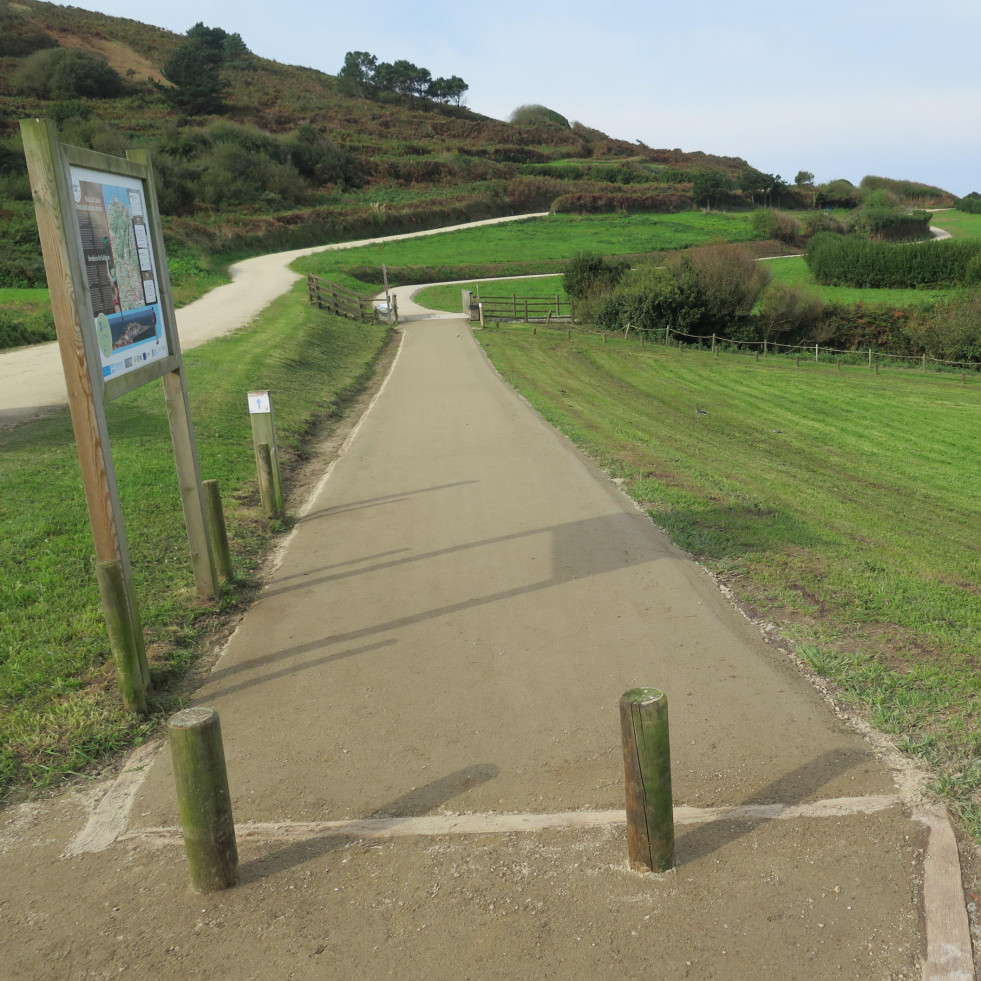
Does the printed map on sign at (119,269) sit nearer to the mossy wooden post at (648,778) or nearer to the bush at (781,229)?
the mossy wooden post at (648,778)

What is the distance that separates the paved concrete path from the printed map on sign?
2163mm

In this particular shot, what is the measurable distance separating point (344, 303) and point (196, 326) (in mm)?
10362

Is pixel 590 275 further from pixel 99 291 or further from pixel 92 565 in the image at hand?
pixel 99 291

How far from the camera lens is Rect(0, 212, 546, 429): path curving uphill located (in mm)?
14211

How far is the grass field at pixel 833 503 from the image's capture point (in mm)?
5348

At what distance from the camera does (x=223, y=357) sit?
19.3m

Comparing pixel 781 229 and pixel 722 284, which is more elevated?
pixel 781 229

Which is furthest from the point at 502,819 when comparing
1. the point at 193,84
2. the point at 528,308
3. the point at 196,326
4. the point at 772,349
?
the point at 193,84

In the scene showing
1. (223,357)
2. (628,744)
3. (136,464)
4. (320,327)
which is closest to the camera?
(628,744)

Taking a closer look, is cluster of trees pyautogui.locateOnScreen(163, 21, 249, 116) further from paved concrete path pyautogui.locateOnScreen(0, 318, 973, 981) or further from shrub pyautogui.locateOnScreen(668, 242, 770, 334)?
paved concrete path pyautogui.locateOnScreen(0, 318, 973, 981)

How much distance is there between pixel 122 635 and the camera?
17.1ft

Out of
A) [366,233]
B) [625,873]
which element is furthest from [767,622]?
[366,233]

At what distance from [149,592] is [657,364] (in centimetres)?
2442

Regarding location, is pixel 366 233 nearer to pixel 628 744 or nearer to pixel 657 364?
pixel 657 364
